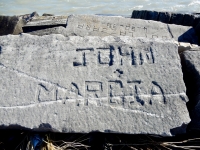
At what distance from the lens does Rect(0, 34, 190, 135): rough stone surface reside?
78.1 inches

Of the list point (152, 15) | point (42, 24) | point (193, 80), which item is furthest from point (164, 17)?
point (42, 24)

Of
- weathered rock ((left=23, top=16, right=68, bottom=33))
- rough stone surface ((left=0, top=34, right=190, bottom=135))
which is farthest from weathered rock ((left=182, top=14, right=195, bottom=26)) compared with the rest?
weathered rock ((left=23, top=16, right=68, bottom=33))

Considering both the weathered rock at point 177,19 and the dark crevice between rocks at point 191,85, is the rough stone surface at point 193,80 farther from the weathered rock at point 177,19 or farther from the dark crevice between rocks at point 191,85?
the weathered rock at point 177,19

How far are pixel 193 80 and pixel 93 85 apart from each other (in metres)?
0.83

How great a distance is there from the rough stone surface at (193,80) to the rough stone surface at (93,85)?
0.48 ft

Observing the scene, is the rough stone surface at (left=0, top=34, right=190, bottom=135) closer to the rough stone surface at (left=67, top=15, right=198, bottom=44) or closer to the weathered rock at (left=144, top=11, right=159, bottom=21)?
the rough stone surface at (left=67, top=15, right=198, bottom=44)

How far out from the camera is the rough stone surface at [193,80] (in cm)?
211

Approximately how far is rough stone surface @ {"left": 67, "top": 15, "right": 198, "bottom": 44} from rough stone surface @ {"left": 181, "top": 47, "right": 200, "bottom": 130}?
658 millimetres

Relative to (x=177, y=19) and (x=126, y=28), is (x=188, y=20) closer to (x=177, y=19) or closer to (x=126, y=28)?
(x=177, y=19)

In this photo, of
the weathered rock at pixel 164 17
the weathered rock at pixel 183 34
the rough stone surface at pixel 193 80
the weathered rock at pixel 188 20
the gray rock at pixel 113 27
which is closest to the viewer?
the rough stone surface at pixel 193 80

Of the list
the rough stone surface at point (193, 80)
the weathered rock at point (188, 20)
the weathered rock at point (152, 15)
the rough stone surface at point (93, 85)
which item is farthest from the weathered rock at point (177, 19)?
the rough stone surface at point (93, 85)

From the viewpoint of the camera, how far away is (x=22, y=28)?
3.13 meters

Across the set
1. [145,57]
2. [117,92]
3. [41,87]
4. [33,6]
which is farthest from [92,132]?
A: [33,6]

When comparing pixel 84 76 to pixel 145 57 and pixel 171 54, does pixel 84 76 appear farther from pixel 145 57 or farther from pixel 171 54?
pixel 171 54
